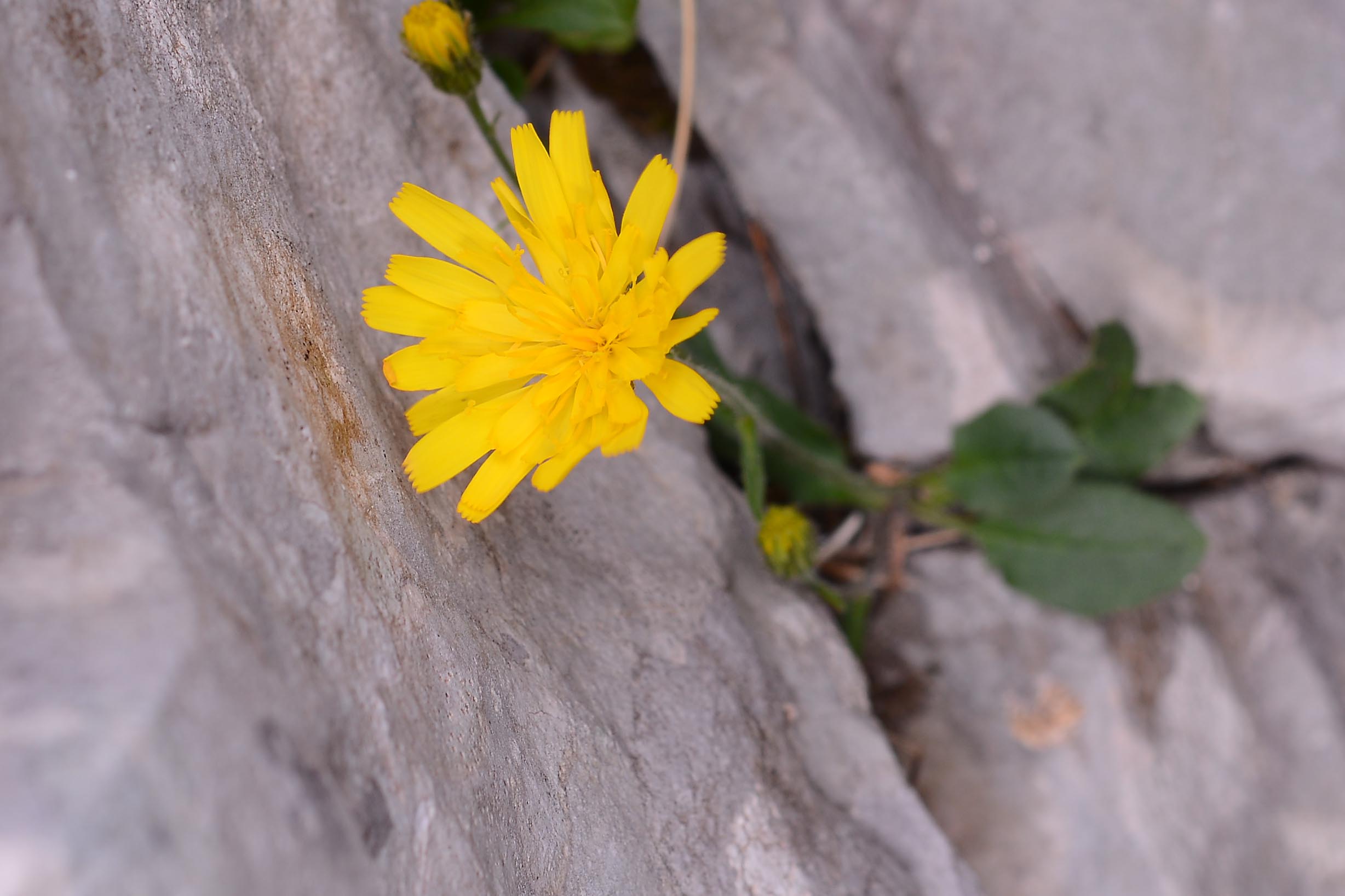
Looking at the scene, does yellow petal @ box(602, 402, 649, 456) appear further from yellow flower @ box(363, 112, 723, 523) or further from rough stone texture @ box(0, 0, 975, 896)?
rough stone texture @ box(0, 0, 975, 896)

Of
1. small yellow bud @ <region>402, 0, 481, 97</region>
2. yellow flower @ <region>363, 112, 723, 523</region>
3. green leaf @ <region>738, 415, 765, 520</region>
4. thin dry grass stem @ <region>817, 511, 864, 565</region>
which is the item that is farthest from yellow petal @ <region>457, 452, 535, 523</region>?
thin dry grass stem @ <region>817, 511, 864, 565</region>

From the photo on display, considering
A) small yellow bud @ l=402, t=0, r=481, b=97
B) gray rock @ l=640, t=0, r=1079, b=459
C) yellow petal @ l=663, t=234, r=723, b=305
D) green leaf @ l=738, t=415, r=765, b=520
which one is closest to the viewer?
yellow petal @ l=663, t=234, r=723, b=305

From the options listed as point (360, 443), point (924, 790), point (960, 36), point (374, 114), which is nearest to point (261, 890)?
point (360, 443)

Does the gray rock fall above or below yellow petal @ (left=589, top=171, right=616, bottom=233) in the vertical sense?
below

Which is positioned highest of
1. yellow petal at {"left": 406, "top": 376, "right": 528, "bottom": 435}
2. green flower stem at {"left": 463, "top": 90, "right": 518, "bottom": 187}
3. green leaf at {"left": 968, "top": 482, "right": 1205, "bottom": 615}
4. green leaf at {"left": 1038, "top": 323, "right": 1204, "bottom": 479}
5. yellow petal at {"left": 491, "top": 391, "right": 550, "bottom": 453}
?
green flower stem at {"left": 463, "top": 90, "right": 518, "bottom": 187}

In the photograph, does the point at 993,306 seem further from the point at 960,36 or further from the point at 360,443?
the point at 360,443

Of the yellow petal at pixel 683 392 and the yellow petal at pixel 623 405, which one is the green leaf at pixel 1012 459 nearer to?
the yellow petal at pixel 683 392
